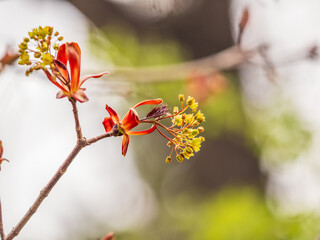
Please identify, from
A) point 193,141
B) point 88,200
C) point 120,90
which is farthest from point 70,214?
point 193,141

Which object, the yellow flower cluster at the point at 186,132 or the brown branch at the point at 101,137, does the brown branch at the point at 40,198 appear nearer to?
the brown branch at the point at 101,137

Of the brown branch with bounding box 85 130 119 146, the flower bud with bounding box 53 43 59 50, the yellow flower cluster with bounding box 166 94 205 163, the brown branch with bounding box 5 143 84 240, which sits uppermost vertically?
the flower bud with bounding box 53 43 59 50

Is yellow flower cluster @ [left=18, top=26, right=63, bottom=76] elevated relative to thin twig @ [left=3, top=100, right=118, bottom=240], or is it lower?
elevated

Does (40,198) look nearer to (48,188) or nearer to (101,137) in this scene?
(48,188)

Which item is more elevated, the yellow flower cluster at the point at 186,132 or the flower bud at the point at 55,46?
the flower bud at the point at 55,46

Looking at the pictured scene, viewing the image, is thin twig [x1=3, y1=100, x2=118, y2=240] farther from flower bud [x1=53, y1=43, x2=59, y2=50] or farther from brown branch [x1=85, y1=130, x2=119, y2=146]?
flower bud [x1=53, y1=43, x2=59, y2=50]

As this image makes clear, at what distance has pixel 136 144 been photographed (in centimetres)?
298

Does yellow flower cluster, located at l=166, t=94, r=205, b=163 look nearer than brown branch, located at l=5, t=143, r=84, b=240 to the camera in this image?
No

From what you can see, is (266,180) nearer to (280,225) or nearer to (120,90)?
(280,225)

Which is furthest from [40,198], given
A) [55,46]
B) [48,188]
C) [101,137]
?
[55,46]

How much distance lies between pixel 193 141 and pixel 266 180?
2.01m

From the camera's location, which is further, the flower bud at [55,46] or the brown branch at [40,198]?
the flower bud at [55,46]

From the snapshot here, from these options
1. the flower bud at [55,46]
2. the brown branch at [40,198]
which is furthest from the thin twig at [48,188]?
the flower bud at [55,46]

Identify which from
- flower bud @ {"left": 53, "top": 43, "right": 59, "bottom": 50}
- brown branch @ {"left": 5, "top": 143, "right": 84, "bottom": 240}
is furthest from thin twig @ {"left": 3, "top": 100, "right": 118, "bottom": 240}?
flower bud @ {"left": 53, "top": 43, "right": 59, "bottom": 50}
